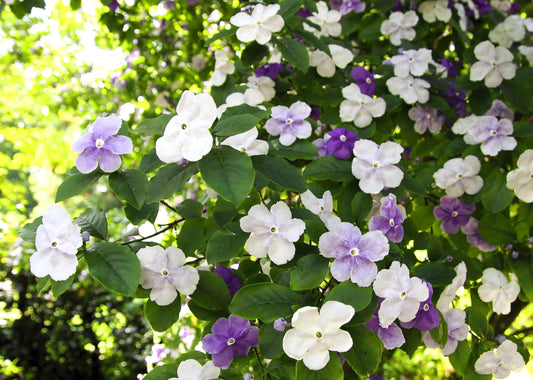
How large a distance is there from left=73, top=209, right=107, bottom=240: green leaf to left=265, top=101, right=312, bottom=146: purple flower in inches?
15.8

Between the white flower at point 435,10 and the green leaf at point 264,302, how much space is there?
119cm

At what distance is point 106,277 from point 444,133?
1.15m

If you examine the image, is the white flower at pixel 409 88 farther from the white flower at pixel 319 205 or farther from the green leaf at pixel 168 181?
the green leaf at pixel 168 181

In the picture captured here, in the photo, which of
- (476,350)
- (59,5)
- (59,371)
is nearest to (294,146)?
(476,350)

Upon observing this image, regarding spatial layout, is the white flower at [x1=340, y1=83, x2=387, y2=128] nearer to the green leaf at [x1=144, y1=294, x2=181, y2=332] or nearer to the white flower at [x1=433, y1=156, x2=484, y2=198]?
the white flower at [x1=433, y1=156, x2=484, y2=198]

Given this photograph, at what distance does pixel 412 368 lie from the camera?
151 inches

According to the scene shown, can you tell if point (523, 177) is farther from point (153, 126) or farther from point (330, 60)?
point (153, 126)

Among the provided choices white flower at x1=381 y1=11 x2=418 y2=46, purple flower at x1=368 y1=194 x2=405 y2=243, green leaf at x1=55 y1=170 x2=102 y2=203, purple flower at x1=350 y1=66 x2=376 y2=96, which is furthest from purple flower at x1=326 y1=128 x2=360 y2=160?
white flower at x1=381 y1=11 x2=418 y2=46

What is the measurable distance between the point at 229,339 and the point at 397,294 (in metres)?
0.30

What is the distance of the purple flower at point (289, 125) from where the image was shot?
1033 mm

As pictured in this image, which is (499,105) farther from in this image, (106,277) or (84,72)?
(84,72)

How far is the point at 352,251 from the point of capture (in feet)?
2.56

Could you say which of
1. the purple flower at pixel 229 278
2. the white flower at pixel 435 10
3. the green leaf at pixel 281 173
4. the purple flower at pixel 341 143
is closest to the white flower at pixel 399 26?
the white flower at pixel 435 10

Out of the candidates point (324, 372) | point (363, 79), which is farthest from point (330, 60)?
point (324, 372)
